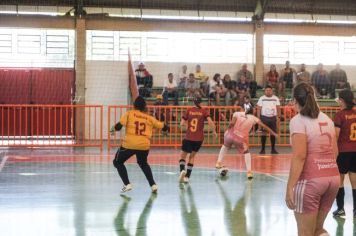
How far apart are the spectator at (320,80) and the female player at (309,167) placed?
2145cm

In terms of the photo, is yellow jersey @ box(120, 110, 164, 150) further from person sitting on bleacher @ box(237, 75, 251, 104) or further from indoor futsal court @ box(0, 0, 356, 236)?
person sitting on bleacher @ box(237, 75, 251, 104)

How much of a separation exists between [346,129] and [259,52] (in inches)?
740

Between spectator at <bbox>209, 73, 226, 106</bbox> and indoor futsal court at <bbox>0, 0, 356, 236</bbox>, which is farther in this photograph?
spectator at <bbox>209, 73, 226, 106</bbox>

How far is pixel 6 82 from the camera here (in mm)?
26688

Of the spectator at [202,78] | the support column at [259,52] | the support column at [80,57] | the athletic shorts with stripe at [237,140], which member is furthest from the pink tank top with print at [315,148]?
the support column at [259,52]

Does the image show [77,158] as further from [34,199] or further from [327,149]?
[327,149]

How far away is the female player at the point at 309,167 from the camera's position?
529 cm

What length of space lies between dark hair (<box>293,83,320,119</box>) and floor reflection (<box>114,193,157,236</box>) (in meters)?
3.40

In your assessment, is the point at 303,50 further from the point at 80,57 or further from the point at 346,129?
the point at 346,129

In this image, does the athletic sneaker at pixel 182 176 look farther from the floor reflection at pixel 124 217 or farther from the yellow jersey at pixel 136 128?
the floor reflection at pixel 124 217

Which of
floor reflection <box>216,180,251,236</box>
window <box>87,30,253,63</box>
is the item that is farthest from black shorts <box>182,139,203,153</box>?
window <box>87,30,253,63</box>

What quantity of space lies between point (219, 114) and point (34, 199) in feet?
42.4

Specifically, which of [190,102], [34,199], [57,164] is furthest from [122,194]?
[190,102]

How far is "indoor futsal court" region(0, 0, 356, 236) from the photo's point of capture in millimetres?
10555
